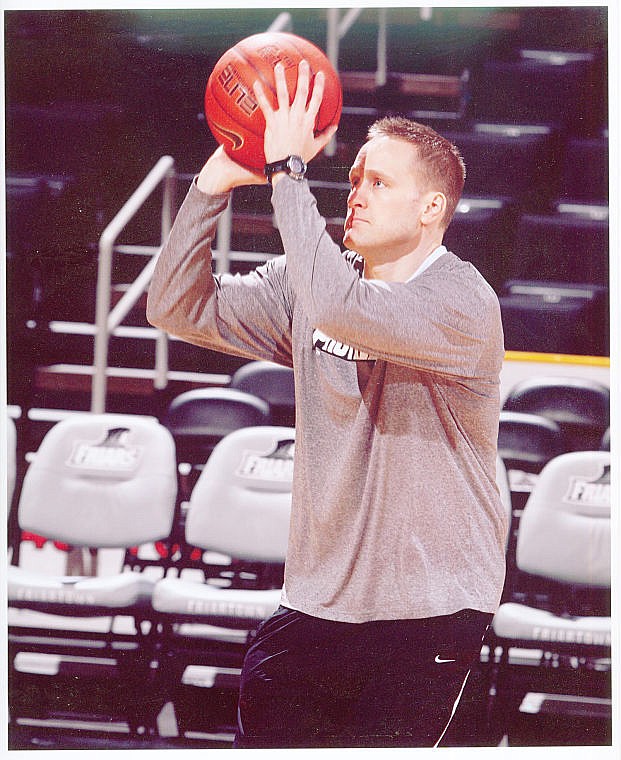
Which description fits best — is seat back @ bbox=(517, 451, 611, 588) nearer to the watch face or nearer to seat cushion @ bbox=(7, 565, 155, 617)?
seat cushion @ bbox=(7, 565, 155, 617)

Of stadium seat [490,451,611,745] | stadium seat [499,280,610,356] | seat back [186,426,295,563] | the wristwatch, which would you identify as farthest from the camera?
seat back [186,426,295,563]

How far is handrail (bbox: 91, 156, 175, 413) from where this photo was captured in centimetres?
259

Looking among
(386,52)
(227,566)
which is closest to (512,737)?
(227,566)

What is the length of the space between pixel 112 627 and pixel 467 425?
5.29ft

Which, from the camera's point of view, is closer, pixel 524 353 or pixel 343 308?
pixel 343 308

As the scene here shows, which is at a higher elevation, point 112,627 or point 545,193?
point 545,193

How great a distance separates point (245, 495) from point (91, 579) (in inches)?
23.6

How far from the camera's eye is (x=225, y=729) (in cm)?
254

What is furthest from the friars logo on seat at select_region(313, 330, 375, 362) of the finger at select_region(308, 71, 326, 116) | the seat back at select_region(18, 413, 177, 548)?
the seat back at select_region(18, 413, 177, 548)

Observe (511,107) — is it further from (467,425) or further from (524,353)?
(467,425)

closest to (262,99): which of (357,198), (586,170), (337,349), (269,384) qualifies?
(357,198)

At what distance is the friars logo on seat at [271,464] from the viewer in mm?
3078

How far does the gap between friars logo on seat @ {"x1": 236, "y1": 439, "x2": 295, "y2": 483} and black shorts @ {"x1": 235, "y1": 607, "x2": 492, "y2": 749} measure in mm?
1089

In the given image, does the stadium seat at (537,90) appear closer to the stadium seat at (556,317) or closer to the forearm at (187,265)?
the stadium seat at (556,317)
